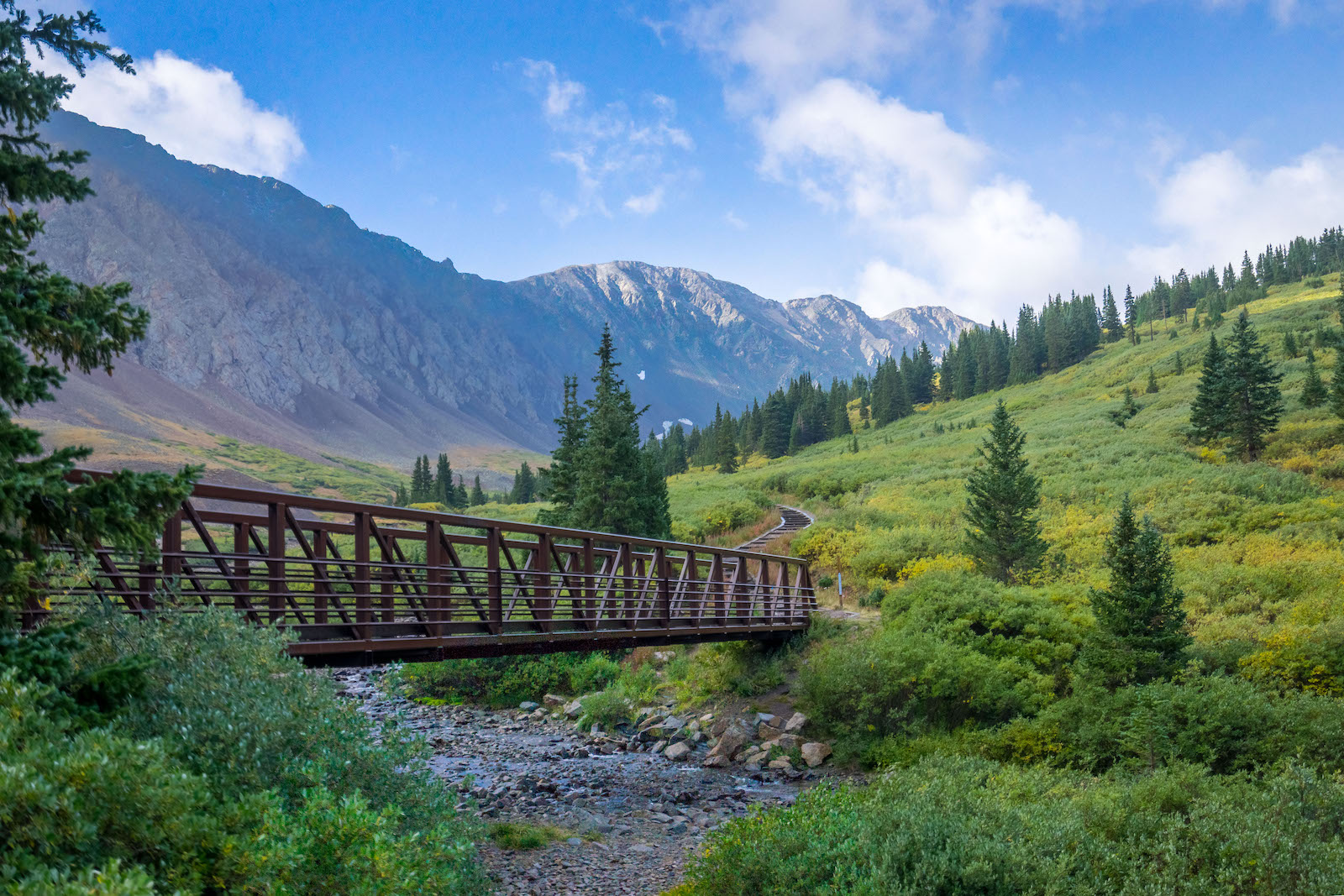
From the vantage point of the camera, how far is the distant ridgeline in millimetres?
106812

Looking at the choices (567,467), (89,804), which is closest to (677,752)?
(89,804)

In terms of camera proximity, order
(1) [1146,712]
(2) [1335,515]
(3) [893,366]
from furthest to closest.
A: 1. (3) [893,366]
2. (2) [1335,515]
3. (1) [1146,712]

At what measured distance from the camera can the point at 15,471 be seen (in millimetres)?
5227

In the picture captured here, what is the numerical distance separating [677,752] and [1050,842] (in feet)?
33.7

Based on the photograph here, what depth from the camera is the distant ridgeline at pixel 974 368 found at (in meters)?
107

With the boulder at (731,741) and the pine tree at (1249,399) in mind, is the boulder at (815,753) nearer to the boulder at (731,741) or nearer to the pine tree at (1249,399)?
the boulder at (731,741)

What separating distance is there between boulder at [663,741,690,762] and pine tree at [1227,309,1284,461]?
33.6 meters

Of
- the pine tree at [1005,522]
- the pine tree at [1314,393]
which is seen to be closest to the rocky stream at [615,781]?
the pine tree at [1005,522]

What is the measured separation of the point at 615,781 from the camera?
1536cm

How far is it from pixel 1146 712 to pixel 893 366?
105 m

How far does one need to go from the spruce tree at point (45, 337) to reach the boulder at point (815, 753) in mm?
13064

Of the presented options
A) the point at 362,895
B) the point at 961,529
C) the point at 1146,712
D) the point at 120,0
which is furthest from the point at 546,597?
the point at 120,0

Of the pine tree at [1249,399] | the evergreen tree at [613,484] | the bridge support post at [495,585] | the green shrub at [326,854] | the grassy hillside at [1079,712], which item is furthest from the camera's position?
the pine tree at [1249,399]

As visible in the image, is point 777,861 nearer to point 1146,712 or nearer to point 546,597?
point 546,597
